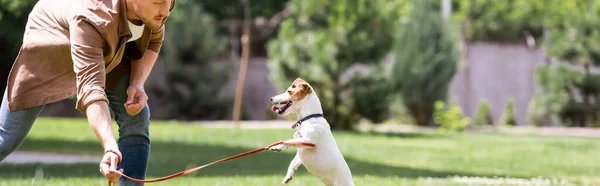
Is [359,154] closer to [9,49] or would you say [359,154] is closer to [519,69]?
[9,49]

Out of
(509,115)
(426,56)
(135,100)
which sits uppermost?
(135,100)

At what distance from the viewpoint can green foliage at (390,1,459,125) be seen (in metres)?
25.4

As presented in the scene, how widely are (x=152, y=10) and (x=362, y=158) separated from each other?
10025 millimetres

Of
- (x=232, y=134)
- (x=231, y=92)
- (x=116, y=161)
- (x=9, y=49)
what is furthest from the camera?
(x=231, y=92)

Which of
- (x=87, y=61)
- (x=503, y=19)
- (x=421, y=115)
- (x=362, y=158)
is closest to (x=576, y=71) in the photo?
(x=421, y=115)

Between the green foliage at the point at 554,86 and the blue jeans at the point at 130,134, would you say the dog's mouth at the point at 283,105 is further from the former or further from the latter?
the green foliage at the point at 554,86

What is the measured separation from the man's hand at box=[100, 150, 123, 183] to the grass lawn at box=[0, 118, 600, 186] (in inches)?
179

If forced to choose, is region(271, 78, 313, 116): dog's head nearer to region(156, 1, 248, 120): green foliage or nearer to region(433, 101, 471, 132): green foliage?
region(433, 101, 471, 132): green foliage

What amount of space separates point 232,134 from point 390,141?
3.27 metres

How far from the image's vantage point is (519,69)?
98.8 feet

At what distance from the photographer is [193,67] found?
27.7m

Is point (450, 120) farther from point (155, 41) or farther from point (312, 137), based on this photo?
point (312, 137)

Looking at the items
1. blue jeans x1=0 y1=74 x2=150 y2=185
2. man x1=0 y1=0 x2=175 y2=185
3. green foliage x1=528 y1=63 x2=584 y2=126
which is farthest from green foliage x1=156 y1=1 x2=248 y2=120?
man x1=0 y1=0 x2=175 y2=185

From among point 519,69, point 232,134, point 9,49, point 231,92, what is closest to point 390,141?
point 232,134
